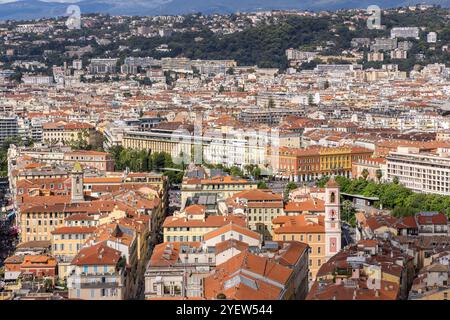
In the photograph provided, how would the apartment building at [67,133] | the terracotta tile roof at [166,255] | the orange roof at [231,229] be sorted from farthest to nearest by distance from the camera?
the apartment building at [67,133]
the orange roof at [231,229]
the terracotta tile roof at [166,255]

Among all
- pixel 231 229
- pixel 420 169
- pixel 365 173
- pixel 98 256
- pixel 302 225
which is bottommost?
pixel 365 173

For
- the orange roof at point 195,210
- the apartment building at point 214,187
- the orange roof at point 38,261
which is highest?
the orange roof at point 195,210

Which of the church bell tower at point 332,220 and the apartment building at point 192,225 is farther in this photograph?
the church bell tower at point 332,220

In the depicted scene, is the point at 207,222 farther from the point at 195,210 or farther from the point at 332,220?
the point at 332,220

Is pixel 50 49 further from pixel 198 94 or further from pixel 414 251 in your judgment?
pixel 414 251

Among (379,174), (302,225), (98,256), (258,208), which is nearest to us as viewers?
(98,256)

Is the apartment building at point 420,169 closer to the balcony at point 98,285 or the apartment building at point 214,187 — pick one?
the apartment building at point 214,187

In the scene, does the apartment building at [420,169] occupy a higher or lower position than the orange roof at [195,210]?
lower

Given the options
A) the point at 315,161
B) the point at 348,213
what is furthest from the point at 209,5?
the point at 348,213

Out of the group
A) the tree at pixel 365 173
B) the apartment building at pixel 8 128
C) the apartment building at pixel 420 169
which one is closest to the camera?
the apartment building at pixel 420 169

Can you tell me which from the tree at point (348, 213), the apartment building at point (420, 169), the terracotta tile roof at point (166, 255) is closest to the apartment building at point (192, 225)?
the terracotta tile roof at point (166, 255)

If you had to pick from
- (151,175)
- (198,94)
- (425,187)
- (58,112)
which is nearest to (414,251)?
(151,175)
